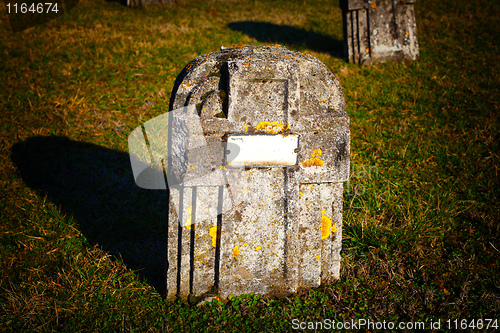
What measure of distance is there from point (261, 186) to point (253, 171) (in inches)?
4.8

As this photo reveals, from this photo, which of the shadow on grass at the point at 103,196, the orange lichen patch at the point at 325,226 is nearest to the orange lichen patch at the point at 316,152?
the orange lichen patch at the point at 325,226

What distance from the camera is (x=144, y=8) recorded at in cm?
952

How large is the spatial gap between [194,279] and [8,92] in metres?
4.72

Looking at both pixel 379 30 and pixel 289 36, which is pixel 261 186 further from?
pixel 289 36

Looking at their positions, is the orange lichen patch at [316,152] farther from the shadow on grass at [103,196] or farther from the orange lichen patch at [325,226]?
the shadow on grass at [103,196]

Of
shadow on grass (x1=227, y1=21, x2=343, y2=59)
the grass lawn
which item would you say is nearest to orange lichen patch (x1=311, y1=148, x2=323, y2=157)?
the grass lawn

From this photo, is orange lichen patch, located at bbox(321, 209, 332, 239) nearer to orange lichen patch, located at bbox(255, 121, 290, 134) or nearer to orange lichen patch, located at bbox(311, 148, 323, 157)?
orange lichen patch, located at bbox(311, 148, 323, 157)

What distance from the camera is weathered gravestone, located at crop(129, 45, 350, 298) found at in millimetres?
2375

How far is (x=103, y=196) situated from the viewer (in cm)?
401

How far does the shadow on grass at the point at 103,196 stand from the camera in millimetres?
3268

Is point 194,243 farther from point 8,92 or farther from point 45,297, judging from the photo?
point 8,92

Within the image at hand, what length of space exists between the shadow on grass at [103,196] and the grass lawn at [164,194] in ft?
0.06

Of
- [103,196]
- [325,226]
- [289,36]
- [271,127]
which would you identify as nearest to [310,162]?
[271,127]

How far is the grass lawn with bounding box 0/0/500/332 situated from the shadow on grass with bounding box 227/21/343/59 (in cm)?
7
